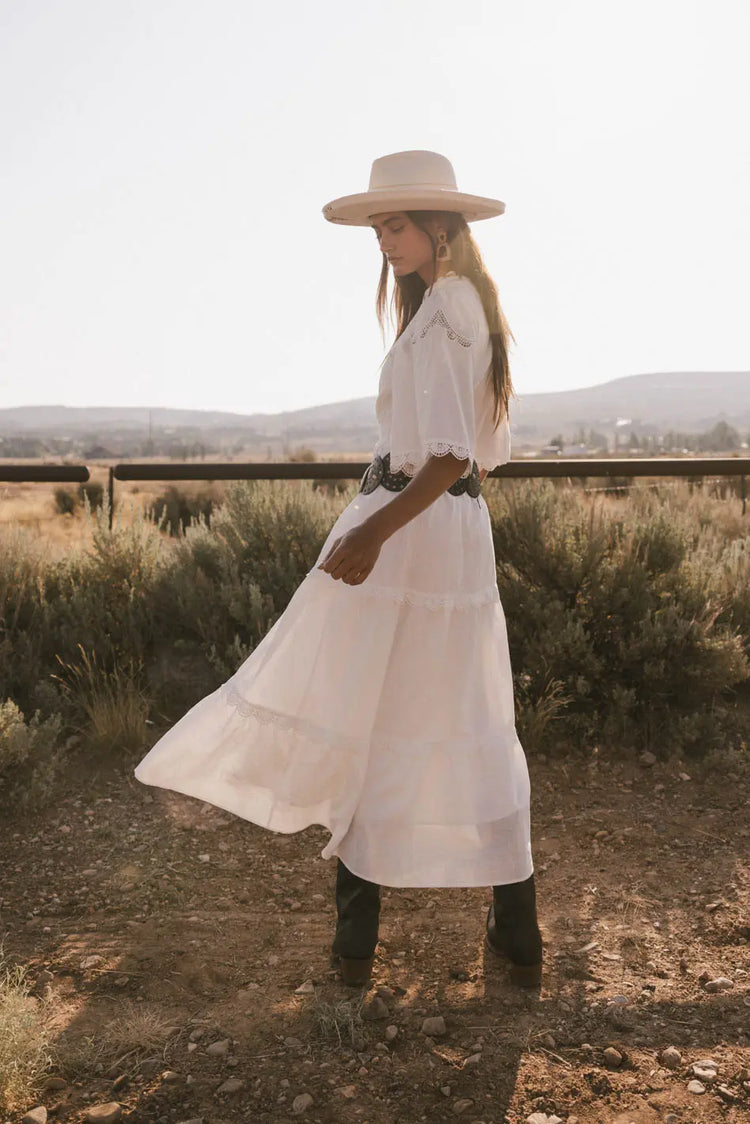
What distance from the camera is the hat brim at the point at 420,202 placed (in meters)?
2.70

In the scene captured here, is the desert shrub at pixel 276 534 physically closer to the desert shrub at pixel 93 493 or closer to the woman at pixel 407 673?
the woman at pixel 407 673

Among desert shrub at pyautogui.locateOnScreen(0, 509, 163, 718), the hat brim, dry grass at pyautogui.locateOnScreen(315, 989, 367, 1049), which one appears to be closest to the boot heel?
dry grass at pyautogui.locateOnScreen(315, 989, 367, 1049)

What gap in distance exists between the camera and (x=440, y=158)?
9.14 ft

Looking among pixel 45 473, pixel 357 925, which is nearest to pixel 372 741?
pixel 357 925

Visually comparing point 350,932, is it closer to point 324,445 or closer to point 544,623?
point 544,623

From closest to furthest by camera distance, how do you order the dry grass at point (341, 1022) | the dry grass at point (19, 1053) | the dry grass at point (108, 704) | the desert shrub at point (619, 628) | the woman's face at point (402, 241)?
the dry grass at point (19, 1053) < the dry grass at point (341, 1022) < the woman's face at point (402, 241) < the dry grass at point (108, 704) < the desert shrub at point (619, 628)

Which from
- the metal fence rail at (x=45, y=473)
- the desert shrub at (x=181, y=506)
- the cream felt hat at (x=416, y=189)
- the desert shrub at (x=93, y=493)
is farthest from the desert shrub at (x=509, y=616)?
the desert shrub at (x=93, y=493)

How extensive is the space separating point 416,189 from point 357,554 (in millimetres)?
955

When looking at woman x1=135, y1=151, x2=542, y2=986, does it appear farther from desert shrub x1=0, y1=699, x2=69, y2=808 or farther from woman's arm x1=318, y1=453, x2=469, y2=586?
desert shrub x1=0, y1=699, x2=69, y2=808

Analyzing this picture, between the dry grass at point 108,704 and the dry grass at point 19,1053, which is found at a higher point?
the dry grass at point 108,704

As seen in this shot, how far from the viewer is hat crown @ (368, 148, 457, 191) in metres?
2.75

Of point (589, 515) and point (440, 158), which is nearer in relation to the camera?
point (440, 158)

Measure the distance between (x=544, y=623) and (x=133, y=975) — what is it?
2.71 meters

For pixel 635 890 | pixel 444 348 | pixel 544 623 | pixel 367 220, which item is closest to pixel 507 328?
pixel 444 348
